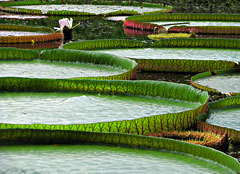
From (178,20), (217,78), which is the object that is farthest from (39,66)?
(178,20)

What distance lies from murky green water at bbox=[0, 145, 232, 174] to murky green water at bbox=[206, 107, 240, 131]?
4.03ft

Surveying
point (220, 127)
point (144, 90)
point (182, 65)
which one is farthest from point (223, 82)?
point (220, 127)

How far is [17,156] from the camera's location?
439 centimetres

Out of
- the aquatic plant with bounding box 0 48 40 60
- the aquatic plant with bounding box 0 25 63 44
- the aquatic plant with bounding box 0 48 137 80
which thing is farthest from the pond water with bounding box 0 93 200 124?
the aquatic plant with bounding box 0 25 63 44

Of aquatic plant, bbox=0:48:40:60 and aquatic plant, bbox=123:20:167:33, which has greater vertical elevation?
aquatic plant, bbox=0:48:40:60

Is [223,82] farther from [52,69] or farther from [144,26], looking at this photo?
[144,26]

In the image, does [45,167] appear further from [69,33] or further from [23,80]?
[69,33]

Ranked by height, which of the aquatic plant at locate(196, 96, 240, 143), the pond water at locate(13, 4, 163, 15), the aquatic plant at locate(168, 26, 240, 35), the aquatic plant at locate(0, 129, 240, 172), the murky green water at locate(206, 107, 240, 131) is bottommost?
the pond water at locate(13, 4, 163, 15)

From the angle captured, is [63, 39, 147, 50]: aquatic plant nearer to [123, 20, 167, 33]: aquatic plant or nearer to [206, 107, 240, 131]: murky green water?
[123, 20, 167, 33]: aquatic plant

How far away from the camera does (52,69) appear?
7906mm

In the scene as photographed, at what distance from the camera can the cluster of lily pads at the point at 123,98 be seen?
4.66 metres

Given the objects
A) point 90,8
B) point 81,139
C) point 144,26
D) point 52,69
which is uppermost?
point 81,139

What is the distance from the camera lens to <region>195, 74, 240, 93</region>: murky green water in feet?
→ 23.6

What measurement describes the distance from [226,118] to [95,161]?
1.95 m
